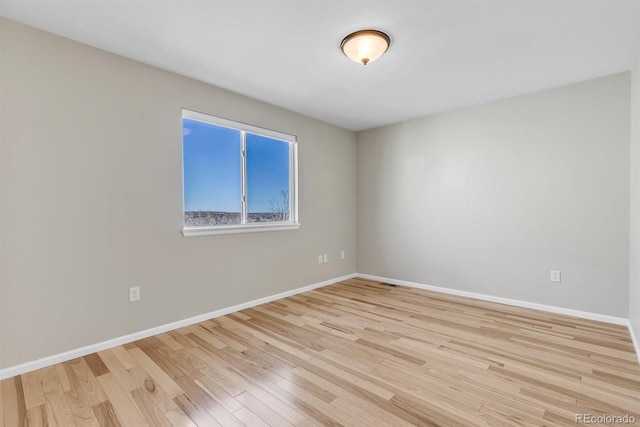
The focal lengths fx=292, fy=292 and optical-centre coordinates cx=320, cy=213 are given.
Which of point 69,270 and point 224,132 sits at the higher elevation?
point 224,132

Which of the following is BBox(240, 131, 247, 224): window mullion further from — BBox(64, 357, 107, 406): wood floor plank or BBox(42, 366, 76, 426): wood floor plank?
BBox(42, 366, 76, 426): wood floor plank

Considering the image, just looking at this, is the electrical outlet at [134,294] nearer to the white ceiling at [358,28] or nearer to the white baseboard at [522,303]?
the white ceiling at [358,28]

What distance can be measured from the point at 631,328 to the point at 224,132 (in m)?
4.20

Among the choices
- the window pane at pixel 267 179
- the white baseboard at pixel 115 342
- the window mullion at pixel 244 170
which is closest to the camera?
the white baseboard at pixel 115 342

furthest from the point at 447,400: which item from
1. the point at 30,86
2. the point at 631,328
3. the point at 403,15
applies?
the point at 30,86

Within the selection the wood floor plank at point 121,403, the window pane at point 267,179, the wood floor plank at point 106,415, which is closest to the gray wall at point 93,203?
the window pane at point 267,179

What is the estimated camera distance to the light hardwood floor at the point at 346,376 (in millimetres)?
1558

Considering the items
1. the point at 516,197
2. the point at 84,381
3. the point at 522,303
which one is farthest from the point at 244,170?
the point at 522,303

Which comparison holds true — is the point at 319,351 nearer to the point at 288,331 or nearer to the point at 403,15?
the point at 288,331

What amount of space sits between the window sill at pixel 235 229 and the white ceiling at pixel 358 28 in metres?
1.46

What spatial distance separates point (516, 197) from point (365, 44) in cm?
246

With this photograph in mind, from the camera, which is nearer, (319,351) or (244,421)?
(244,421)

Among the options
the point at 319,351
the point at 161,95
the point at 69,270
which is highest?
the point at 161,95

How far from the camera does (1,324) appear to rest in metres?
1.89
